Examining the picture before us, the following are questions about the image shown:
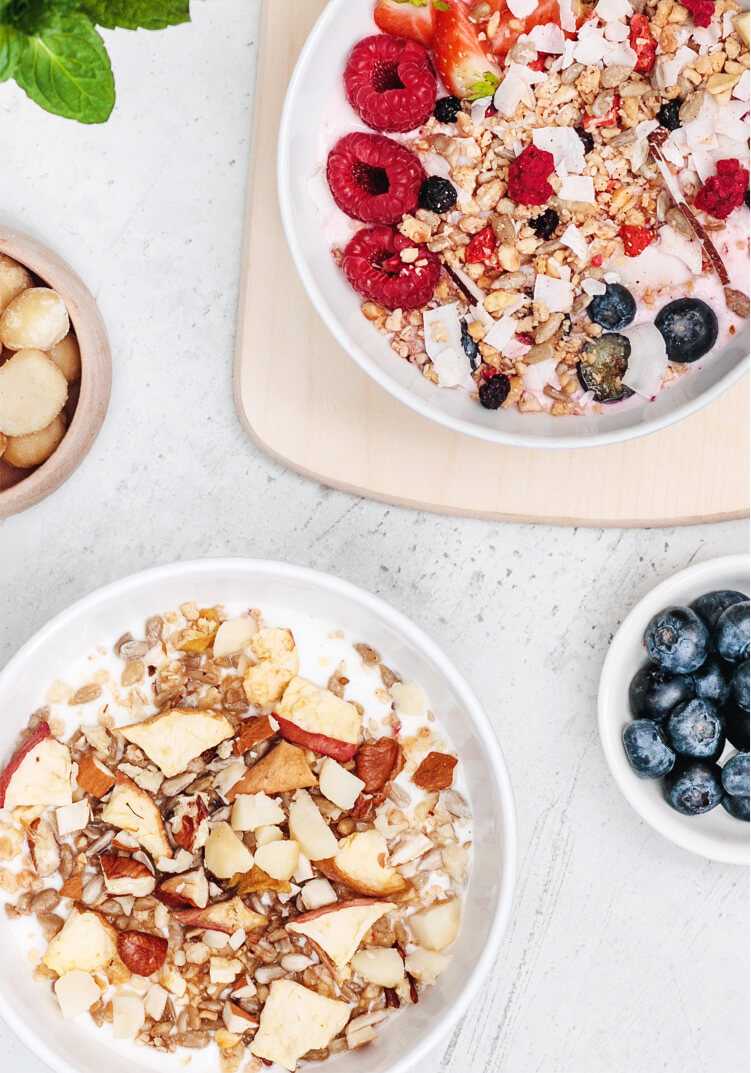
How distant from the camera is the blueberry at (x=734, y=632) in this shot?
0.99m

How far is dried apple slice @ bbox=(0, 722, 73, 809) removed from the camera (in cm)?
97

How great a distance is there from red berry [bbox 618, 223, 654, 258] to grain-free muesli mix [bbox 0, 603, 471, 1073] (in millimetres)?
477

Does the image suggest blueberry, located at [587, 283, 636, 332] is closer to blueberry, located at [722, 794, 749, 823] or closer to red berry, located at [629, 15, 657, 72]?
red berry, located at [629, 15, 657, 72]

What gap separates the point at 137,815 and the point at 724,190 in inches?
31.4

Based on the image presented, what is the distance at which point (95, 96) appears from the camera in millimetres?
746

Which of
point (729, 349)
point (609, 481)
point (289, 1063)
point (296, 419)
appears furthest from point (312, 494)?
point (289, 1063)

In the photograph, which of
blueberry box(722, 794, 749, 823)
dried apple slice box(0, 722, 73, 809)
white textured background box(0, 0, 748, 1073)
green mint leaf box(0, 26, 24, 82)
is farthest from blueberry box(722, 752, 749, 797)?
green mint leaf box(0, 26, 24, 82)

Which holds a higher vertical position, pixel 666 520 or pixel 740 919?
pixel 666 520

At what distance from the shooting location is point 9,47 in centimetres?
75

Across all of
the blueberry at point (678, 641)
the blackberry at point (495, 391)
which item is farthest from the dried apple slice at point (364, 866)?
the blackberry at point (495, 391)

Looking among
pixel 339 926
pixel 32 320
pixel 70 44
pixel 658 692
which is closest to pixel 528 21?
pixel 70 44

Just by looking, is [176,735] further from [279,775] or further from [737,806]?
[737,806]

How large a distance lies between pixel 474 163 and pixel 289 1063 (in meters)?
0.88

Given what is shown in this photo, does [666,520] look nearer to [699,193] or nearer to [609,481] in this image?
[609,481]
